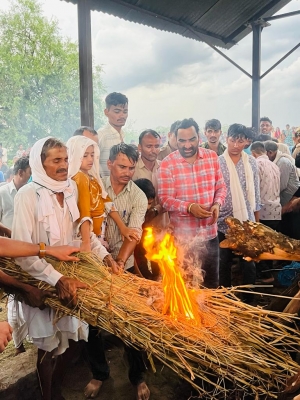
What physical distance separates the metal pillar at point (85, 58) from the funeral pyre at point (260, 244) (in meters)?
2.90

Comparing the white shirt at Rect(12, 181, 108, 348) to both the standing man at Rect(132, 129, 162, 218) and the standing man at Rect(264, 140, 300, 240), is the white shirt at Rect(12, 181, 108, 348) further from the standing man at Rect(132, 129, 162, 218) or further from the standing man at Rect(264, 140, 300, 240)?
the standing man at Rect(264, 140, 300, 240)

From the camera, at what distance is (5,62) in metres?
12.1

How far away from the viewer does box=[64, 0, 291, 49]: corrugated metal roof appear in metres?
5.57

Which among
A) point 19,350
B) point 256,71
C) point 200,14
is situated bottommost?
point 19,350

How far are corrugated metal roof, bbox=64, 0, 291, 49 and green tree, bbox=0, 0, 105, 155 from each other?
6.03 metres

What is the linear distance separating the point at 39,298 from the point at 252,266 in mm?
3033

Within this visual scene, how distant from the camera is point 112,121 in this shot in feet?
14.4

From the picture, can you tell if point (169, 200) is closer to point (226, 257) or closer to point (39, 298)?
point (226, 257)

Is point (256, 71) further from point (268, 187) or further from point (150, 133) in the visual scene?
point (150, 133)

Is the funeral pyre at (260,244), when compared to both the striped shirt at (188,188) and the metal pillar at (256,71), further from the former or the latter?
the metal pillar at (256,71)

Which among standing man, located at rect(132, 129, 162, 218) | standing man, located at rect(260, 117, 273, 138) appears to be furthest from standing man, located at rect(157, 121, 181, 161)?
standing man, located at rect(260, 117, 273, 138)

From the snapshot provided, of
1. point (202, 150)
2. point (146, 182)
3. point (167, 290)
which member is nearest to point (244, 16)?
point (202, 150)

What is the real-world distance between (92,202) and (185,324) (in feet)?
4.95

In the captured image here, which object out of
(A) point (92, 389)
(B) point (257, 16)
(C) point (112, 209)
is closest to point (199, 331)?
(A) point (92, 389)
